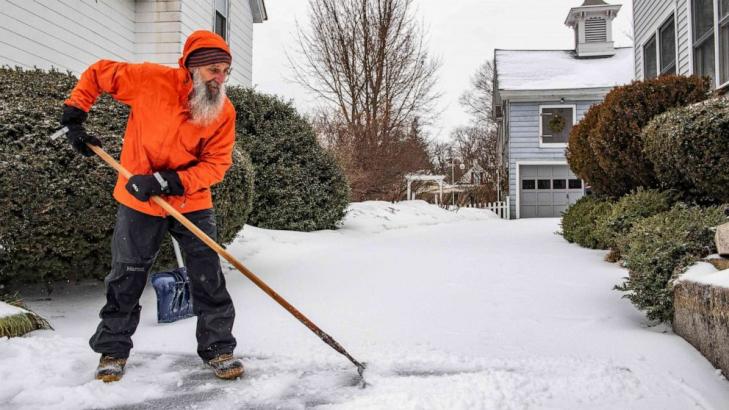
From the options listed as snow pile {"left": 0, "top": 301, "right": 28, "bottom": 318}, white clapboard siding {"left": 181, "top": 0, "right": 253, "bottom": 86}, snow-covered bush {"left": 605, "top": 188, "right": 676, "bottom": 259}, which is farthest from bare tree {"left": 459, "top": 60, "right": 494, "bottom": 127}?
snow pile {"left": 0, "top": 301, "right": 28, "bottom": 318}

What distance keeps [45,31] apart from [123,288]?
20.9ft

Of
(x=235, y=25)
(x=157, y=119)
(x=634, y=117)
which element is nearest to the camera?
(x=157, y=119)

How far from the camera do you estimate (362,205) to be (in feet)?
42.2

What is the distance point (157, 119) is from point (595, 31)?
68.0 ft

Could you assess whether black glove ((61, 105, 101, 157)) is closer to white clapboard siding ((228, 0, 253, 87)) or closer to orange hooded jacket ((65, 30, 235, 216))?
orange hooded jacket ((65, 30, 235, 216))

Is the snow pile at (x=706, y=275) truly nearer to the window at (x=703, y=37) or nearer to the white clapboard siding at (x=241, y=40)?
the window at (x=703, y=37)

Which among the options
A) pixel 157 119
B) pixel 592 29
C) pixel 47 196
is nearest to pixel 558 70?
pixel 592 29

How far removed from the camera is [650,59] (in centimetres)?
1135

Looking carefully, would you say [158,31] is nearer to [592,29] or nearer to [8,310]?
[8,310]

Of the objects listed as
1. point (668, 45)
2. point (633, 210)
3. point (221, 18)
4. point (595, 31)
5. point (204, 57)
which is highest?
point (595, 31)

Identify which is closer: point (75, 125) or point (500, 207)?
point (75, 125)

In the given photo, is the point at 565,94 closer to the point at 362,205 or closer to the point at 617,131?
the point at 362,205

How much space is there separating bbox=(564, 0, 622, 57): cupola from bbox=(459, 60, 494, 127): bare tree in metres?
14.7

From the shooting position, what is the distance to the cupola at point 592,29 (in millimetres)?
19625
